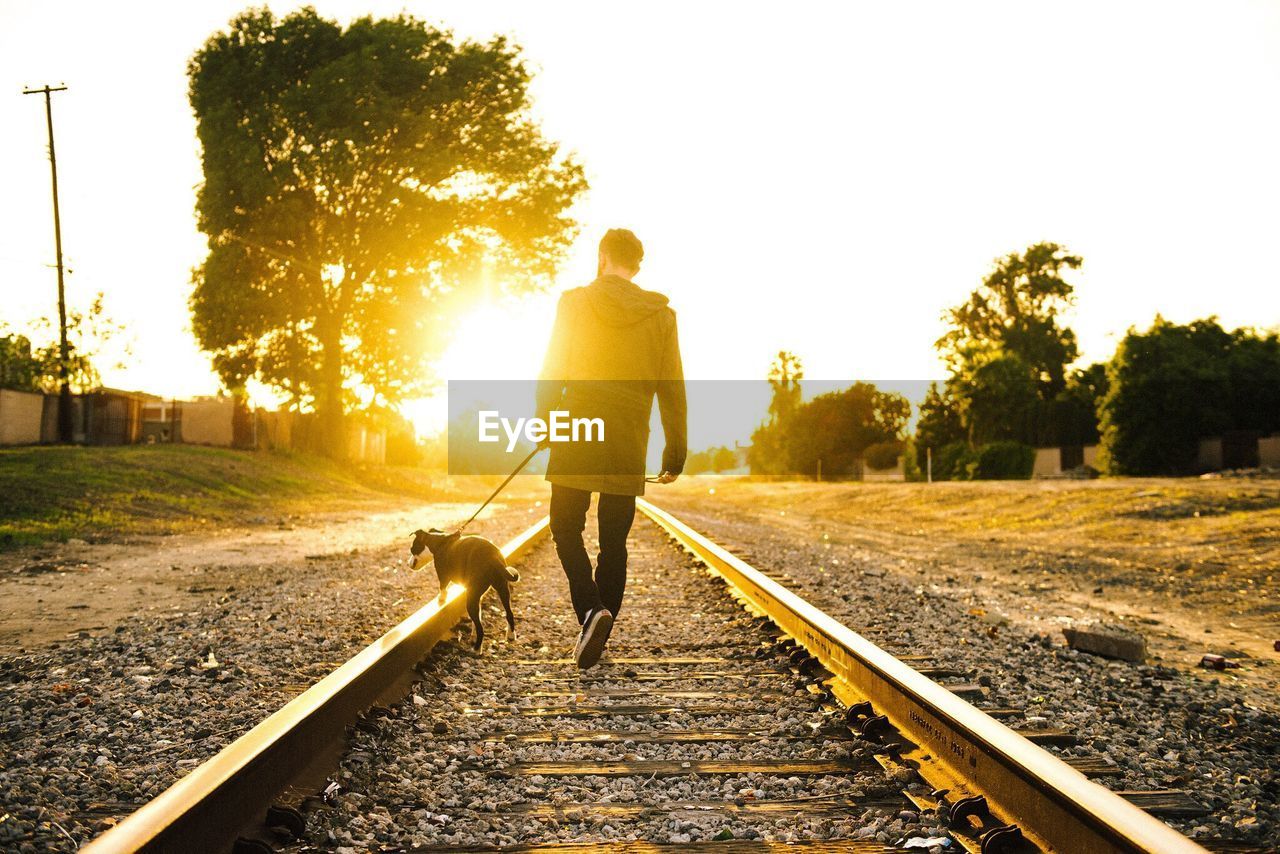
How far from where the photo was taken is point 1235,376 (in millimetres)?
36125

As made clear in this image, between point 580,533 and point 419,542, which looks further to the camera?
point 419,542

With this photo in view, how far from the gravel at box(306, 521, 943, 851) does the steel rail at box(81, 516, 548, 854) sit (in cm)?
11

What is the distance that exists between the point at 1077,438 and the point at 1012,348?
13523 millimetres

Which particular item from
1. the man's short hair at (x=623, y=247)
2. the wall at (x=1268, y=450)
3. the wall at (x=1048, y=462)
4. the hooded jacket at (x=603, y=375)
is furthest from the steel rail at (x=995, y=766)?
the wall at (x=1048, y=462)

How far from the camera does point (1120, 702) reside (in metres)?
3.85

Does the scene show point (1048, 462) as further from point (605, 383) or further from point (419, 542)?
point (605, 383)

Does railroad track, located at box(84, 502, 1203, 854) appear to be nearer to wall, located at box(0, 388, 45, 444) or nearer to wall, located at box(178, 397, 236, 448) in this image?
wall, located at box(0, 388, 45, 444)

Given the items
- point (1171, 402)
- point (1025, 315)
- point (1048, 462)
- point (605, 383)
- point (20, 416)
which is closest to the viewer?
point (605, 383)

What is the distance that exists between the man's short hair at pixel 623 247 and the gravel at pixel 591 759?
191cm

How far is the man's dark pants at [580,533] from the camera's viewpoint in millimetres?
4391

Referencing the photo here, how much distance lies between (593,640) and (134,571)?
5.93 m

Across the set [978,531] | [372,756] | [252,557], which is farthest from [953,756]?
[978,531]

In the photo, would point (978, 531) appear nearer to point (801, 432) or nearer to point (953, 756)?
point (953, 756)

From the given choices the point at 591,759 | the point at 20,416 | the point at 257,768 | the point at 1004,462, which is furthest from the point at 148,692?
the point at 1004,462
